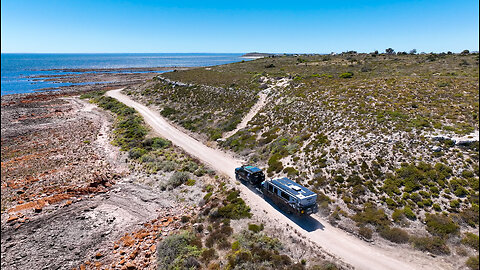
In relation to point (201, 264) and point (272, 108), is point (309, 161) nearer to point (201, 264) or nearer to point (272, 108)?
point (201, 264)

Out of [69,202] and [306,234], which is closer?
[306,234]

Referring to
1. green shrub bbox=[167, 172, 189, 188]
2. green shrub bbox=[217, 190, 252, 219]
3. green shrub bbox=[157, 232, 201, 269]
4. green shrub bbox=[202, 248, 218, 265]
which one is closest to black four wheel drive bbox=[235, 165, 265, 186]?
green shrub bbox=[217, 190, 252, 219]

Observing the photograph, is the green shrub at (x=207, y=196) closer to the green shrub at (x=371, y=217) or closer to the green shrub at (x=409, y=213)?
the green shrub at (x=371, y=217)

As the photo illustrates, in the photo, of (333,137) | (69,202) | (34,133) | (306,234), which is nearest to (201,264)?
(306,234)

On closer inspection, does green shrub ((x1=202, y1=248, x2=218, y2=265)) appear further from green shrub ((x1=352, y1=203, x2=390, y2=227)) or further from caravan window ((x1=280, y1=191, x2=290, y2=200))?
green shrub ((x1=352, y1=203, x2=390, y2=227))

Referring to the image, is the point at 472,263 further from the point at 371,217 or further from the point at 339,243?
the point at 339,243

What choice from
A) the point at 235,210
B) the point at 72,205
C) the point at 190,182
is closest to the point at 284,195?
the point at 235,210
